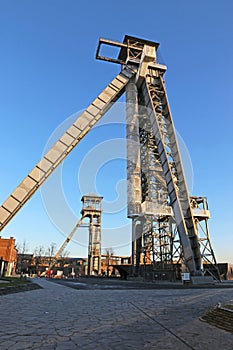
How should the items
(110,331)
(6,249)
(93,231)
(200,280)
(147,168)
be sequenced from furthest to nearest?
(93,231) < (6,249) < (147,168) < (200,280) < (110,331)

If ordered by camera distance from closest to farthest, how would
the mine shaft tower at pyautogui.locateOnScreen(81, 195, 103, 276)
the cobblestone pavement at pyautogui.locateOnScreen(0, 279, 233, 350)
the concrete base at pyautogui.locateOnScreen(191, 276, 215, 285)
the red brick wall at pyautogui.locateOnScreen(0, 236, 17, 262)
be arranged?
the cobblestone pavement at pyautogui.locateOnScreen(0, 279, 233, 350) < the concrete base at pyautogui.locateOnScreen(191, 276, 215, 285) < the red brick wall at pyautogui.locateOnScreen(0, 236, 17, 262) < the mine shaft tower at pyautogui.locateOnScreen(81, 195, 103, 276)

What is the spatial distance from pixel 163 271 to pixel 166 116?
641 inches

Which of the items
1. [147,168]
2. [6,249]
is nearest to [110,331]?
[147,168]

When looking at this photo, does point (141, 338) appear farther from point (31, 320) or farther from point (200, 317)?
point (31, 320)

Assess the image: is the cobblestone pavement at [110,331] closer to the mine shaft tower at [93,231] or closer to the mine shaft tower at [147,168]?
the mine shaft tower at [147,168]

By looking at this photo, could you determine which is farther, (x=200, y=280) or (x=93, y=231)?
(x=93, y=231)

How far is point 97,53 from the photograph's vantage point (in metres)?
29.0

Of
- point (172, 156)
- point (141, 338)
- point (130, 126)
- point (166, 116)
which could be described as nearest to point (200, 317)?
point (141, 338)

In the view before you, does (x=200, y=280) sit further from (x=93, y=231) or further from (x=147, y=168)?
(x=93, y=231)

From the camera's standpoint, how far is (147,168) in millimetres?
31828

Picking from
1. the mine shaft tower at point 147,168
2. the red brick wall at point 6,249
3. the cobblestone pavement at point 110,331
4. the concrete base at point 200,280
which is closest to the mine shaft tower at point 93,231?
the red brick wall at point 6,249

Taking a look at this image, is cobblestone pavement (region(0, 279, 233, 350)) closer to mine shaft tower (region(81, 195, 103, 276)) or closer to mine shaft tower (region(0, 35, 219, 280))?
mine shaft tower (region(0, 35, 219, 280))

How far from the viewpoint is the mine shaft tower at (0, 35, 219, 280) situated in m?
20.9

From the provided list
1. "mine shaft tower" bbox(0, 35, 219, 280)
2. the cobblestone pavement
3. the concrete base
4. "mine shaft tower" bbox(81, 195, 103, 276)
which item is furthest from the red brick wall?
the cobblestone pavement
